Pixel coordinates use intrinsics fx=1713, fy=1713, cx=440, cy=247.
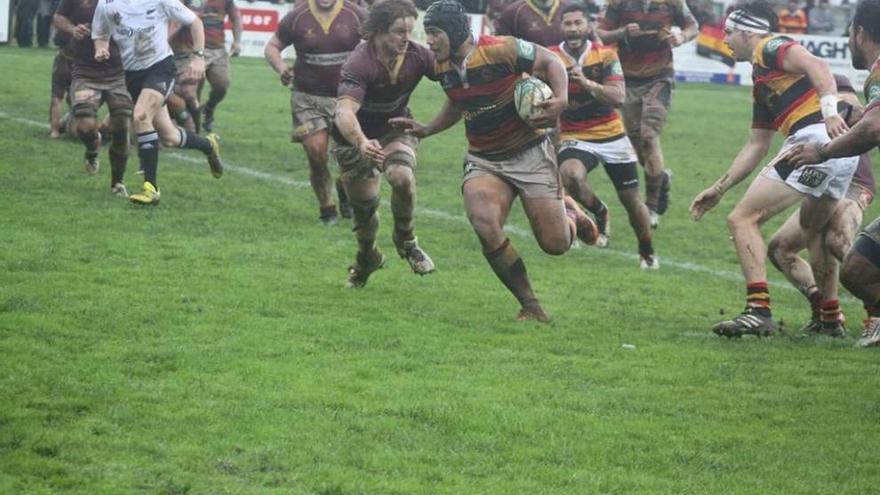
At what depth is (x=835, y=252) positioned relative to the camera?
1121 centimetres

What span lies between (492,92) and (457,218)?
18.4 feet

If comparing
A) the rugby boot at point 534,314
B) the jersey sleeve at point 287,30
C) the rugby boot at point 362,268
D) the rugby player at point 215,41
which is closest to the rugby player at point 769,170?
the rugby boot at point 534,314

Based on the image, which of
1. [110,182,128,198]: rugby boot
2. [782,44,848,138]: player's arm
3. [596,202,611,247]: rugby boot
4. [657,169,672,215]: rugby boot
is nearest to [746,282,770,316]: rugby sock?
[782,44,848,138]: player's arm

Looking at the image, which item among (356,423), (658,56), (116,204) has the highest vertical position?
(356,423)

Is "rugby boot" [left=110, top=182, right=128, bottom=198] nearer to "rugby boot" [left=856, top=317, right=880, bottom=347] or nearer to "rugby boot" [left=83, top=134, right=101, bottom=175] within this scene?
"rugby boot" [left=83, top=134, right=101, bottom=175]

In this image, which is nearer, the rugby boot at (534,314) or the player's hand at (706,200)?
the player's hand at (706,200)

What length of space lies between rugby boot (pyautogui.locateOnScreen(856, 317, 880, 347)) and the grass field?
0.39ft

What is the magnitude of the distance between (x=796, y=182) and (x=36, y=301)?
474 cm

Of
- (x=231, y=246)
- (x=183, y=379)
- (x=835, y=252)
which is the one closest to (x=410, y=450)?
(x=183, y=379)

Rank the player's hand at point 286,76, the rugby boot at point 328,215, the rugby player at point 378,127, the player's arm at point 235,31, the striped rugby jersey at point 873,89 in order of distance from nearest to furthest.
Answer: the striped rugby jersey at point 873,89
the rugby player at point 378,127
the player's hand at point 286,76
the rugby boot at point 328,215
the player's arm at point 235,31

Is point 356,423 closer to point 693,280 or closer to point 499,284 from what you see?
point 499,284

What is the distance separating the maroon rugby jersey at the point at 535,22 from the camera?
51.1 ft

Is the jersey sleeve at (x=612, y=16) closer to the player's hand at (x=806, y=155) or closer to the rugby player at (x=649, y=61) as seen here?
the rugby player at (x=649, y=61)

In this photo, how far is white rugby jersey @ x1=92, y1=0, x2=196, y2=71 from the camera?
48.4ft
